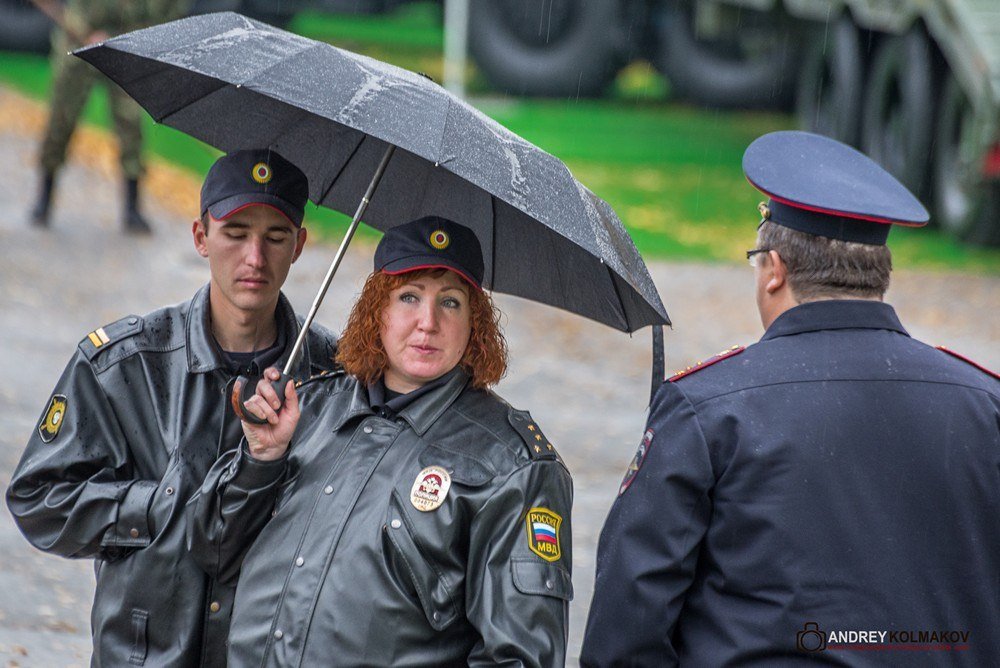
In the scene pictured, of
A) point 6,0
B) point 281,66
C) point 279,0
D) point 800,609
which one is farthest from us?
point 279,0

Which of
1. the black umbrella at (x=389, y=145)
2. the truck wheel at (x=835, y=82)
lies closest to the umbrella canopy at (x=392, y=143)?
the black umbrella at (x=389, y=145)

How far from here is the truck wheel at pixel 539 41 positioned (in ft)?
62.6

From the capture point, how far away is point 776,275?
306cm

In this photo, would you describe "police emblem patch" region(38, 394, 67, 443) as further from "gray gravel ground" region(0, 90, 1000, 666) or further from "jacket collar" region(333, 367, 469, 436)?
"gray gravel ground" region(0, 90, 1000, 666)

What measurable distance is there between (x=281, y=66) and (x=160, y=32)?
1.26 feet

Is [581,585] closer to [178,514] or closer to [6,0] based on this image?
[178,514]

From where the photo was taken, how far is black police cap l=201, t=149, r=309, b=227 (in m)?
3.64

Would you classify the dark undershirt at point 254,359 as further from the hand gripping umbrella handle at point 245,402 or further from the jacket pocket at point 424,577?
the jacket pocket at point 424,577

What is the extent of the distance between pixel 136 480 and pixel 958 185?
11.9 meters

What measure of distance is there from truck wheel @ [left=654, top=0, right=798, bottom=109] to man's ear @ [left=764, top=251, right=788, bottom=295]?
16.9 metres

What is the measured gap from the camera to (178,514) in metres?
3.46

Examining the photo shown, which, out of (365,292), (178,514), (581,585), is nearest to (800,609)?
(365,292)

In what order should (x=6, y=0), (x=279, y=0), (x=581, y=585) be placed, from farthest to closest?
(x=279, y=0)
(x=6, y=0)
(x=581, y=585)

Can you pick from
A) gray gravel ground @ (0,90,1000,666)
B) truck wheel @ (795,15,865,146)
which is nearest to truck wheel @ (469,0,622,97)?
truck wheel @ (795,15,865,146)
